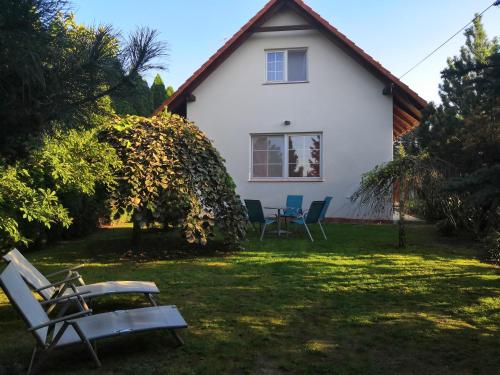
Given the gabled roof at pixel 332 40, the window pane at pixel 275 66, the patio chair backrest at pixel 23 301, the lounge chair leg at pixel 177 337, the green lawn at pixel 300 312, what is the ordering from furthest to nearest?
the window pane at pixel 275 66, the gabled roof at pixel 332 40, the lounge chair leg at pixel 177 337, the green lawn at pixel 300 312, the patio chair backrest at pixel 23 301

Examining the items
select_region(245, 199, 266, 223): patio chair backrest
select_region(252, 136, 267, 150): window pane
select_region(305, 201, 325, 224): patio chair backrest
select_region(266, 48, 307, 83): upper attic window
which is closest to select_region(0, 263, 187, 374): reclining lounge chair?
select_region(245, 199, 266, 223): patio chair backrest

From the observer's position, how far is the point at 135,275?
6.51 metres

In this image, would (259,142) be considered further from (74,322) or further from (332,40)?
(74,322)

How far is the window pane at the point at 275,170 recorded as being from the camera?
14.4 metres

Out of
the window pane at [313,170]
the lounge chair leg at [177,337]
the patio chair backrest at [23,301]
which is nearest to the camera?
the patio chair backrest at [23,301]

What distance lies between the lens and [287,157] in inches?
562

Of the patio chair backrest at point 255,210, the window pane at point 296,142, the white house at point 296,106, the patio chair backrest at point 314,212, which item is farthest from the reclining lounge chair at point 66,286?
the window pane at point 296,142

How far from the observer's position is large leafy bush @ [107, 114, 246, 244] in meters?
7.46

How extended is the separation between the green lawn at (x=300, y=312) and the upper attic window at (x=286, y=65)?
7393 mm

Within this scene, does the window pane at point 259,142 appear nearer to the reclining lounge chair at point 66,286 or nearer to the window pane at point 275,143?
the window pane at point 275,143

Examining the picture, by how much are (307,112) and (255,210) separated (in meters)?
5.31

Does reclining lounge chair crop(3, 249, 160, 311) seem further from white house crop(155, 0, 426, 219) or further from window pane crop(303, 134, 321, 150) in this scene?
window pane crop(303, 134, 321, 150)

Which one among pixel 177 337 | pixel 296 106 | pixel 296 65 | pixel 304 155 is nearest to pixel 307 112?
pixel 296 106

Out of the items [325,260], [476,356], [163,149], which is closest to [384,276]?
[325,260]
